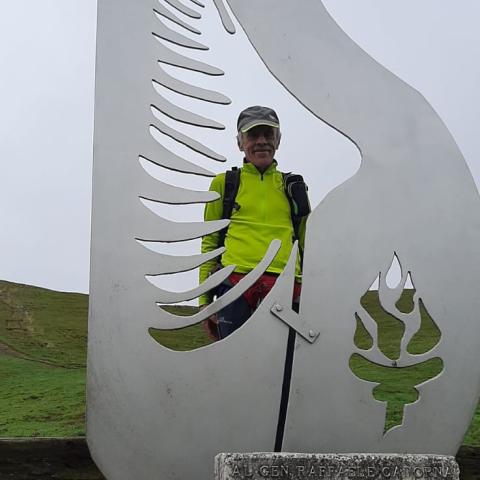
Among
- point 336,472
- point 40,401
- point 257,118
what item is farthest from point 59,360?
point 336,472

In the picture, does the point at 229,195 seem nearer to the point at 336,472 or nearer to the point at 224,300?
the point at 224,300

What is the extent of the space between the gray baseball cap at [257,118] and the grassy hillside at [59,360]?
112 centimetres

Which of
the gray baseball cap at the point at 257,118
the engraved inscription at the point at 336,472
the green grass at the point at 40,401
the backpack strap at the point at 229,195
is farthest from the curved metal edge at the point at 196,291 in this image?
the green grass at the point at 40,401

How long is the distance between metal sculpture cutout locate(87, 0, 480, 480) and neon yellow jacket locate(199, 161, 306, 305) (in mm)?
113

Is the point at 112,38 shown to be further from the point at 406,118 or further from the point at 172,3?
the point at 406,118

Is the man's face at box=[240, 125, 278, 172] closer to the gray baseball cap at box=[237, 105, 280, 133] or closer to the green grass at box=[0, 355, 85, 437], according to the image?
the gray baseball cap at box=[237, 105, 280, 133]

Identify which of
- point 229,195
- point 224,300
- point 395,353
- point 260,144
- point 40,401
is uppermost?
point 260,144

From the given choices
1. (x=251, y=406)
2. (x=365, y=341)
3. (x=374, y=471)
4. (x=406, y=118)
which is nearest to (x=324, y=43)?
(x=406, y=118)

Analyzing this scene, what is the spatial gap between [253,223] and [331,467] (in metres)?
1.16

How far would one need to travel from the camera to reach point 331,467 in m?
2.56

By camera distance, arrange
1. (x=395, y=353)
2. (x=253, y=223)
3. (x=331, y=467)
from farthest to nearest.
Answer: (x=395, y=353) → (x=253, y=223) → (x=331, y=467)

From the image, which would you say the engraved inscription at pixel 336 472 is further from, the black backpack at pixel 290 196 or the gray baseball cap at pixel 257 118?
the gray baseball cap at pixel 257 118

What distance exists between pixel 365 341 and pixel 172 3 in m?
6.60

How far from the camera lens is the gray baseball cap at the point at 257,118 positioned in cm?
337
